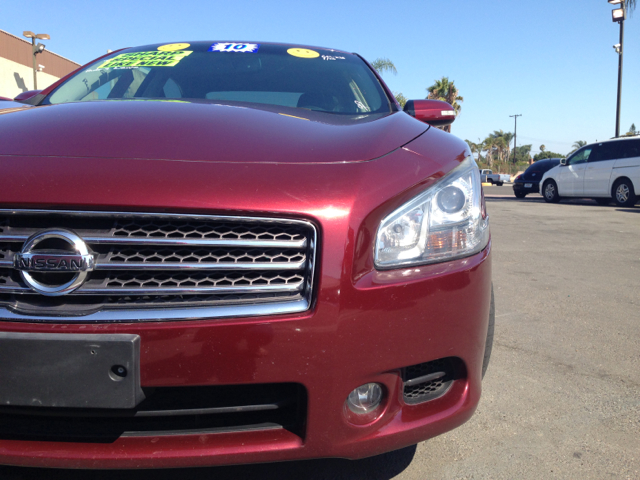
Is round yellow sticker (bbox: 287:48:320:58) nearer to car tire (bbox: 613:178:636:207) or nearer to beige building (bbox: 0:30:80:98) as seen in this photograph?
car tire (bbox: 613:178:636:207)

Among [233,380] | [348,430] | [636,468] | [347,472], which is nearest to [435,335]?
[348,430]

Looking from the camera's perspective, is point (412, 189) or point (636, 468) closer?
point (412, 189)

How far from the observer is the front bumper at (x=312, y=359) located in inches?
47.1

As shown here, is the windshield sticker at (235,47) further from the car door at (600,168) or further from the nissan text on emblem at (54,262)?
the car door at (600,168)

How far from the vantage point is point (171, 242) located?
1249 millimetres

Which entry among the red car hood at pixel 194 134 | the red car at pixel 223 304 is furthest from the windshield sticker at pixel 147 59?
the red car at pixel 223 304

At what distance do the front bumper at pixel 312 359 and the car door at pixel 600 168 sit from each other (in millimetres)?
12938

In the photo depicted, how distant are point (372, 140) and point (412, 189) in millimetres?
252

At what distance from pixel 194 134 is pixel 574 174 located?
44.9ft

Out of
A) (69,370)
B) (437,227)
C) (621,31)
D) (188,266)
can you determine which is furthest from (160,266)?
(621,31)

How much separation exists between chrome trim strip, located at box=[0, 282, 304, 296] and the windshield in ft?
3.97

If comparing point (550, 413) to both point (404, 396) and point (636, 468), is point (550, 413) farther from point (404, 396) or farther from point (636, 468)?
point (404, 396)

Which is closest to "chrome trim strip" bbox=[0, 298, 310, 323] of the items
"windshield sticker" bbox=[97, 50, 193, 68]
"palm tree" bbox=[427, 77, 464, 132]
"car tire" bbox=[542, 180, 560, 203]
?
"windshield sticker" bbox=[97, 50, 193, 68]

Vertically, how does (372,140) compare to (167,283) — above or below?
above
